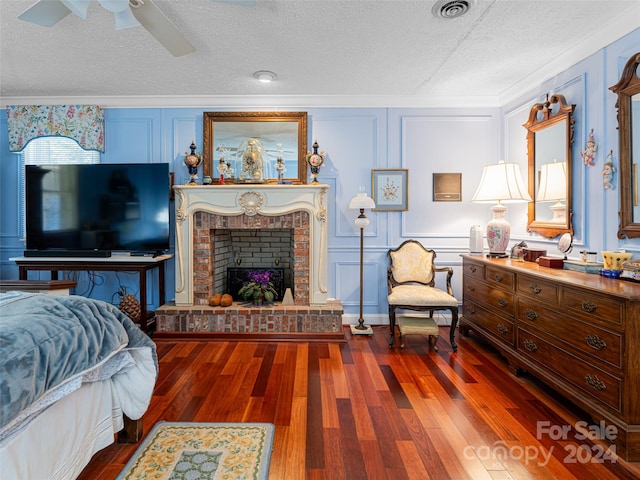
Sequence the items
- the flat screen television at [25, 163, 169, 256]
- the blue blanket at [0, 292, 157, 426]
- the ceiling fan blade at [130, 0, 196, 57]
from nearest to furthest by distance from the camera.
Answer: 1. the blue blanket at [0, 292, 157, 426]
2. the ceiling fan blade at [130, 0, 196, 57]
3. the flat screen television at [25, 163, 169, 256]

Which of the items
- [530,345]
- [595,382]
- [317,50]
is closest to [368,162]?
[317,50]

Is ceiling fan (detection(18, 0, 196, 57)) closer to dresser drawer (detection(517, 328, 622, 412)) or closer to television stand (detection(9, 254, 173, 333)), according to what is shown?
television stand (detection(9, 254, 173, 333))

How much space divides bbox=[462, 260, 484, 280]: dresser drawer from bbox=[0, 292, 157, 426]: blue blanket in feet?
9.17

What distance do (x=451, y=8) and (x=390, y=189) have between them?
6.37ft

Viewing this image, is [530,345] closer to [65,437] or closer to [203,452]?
[203,452]

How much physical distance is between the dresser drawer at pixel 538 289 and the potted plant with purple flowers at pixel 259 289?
7.72 feet

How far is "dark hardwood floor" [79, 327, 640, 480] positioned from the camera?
5.33 feet

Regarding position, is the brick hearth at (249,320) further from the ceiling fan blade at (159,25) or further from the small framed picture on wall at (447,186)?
the ceiling fan blade at (159,25)

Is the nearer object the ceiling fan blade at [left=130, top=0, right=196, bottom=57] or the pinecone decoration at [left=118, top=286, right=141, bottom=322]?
the ceiling fan blade at [left=130, top=0, right=196, bottom=57]

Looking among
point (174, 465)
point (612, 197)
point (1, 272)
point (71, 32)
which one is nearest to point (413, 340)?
point (612, 197)

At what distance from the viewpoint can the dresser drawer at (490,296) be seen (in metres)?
2.73

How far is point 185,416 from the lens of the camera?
204cm

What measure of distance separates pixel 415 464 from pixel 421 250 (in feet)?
7.93

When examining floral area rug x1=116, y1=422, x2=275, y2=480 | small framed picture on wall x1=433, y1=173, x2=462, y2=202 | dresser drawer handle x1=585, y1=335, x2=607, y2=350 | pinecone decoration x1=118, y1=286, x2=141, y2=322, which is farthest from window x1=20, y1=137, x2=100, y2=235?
dresser drawer handle x1=585, y1=335, x2=607, y2=350
